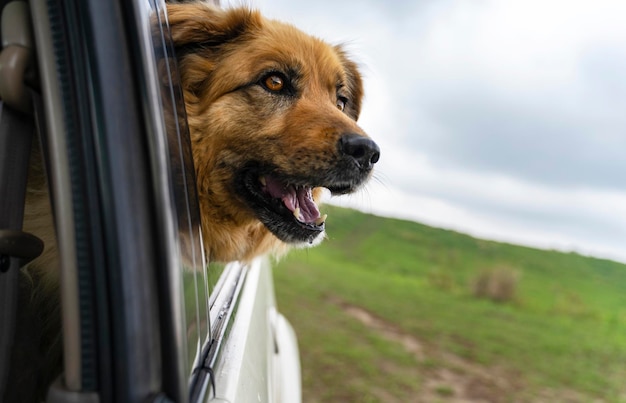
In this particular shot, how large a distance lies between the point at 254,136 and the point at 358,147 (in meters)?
0.48

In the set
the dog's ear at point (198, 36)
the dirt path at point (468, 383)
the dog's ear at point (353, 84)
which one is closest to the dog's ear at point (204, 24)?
the dog's ear at point (198, 36)

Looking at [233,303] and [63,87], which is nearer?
[63,87]

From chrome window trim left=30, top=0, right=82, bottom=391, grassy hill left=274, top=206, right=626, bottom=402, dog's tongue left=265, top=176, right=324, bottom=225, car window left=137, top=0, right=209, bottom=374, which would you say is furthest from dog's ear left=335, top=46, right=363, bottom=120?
chrome window trim left=30, top=0, right=82, bottom=391

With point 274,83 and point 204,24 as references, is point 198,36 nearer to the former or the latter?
point 204,24

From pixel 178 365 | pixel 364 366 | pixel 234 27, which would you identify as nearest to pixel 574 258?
pixel 364 366

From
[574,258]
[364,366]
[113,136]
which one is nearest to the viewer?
[113,136]

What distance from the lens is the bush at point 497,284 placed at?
1467 cm

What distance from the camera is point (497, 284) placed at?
14.9 metres

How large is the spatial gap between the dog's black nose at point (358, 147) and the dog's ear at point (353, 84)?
1.04m

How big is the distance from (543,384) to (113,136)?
346 inches

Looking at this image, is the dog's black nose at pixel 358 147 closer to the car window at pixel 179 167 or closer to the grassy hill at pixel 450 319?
the grassy hill at pixel 450 319

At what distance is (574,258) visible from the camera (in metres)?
17.7

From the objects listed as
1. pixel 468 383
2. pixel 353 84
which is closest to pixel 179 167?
pixel 353 84

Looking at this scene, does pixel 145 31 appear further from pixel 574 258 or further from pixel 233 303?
pixel 574 258
